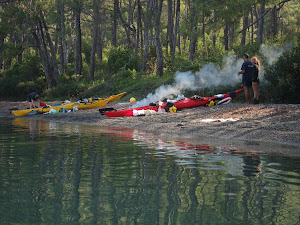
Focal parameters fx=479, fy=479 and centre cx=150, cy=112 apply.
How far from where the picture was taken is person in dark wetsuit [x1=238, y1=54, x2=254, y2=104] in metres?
20.1

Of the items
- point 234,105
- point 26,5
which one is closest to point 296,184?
point 234,105

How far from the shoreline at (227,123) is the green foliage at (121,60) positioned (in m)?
15.3

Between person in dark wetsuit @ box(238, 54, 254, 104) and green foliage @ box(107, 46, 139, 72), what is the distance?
18.8 metres

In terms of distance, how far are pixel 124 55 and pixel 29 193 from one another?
107 ft

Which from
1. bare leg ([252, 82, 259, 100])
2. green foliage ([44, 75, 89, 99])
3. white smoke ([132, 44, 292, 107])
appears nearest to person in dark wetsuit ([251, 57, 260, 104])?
bare leg ([252, 82, 259, 100])

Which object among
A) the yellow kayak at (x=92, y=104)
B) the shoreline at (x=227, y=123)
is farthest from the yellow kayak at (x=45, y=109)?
the shoreline at (x=227, y=123)

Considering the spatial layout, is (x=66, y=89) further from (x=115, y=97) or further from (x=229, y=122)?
(x=229, y=122)

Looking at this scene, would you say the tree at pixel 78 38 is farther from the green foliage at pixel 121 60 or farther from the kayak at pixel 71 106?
the kayak at pixel 71 106

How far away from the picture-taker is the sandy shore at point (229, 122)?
14.6m

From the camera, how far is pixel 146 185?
7684 mm

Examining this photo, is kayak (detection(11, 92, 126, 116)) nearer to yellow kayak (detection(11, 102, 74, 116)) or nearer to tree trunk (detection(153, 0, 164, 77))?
yellow kayak (detection(11, 102, 74, 116))

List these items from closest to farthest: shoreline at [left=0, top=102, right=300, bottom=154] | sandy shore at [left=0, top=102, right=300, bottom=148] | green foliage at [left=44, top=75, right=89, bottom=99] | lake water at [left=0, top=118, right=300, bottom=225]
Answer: lake water at [left=0, top=118, right=300, bottom=225]
shoreline at [left=0, top=102, right=300, bottom=154]
sandy shore at [left=0, top=102, right=300, bottom=148]
green foliage at [left=44, top=75, right=89, bottom=99]

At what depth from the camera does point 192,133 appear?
16109mm

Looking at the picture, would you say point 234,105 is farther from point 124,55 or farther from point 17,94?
point 17,94
